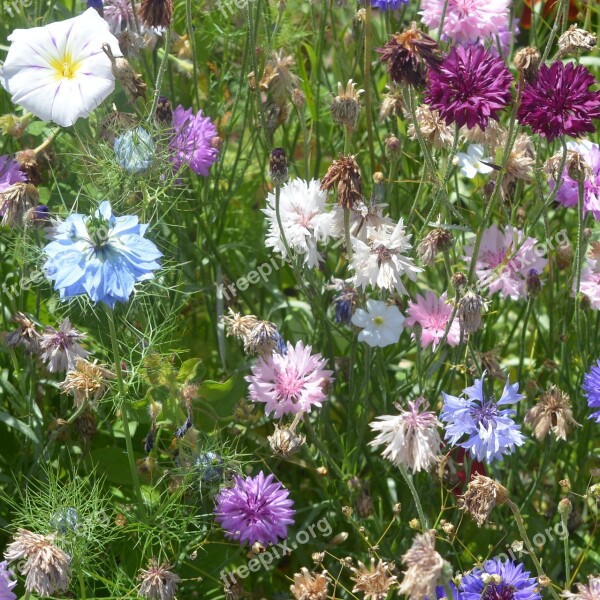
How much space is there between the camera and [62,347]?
3.78 feet

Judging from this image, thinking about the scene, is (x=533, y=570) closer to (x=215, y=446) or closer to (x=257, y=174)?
(x=215, y=446)

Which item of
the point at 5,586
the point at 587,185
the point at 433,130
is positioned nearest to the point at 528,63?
the point at 433,130

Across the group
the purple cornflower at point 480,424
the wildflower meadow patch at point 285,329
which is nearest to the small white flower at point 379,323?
the wildflower meadow patch at point 285,329

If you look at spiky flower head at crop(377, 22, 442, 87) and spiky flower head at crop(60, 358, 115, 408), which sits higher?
spiky flower head at crop(377, 22, 442, 87)

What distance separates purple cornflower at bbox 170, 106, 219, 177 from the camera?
1323mm

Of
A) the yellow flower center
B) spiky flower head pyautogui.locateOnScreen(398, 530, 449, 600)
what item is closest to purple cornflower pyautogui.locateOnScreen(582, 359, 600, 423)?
spiky flower head pyautogui.locateOnScreen(398, 530, 449, 600)

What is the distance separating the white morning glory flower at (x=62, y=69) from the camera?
1182mm

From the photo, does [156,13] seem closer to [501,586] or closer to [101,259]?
[101,259]

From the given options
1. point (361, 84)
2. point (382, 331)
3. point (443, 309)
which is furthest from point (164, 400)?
point (361, 84)

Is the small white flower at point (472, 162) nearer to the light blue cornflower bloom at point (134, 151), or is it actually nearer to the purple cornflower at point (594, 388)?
the purple cornflower at point (594, 388)

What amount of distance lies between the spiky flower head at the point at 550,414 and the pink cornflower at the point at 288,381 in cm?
24

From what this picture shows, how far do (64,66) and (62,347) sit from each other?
0.34 meters

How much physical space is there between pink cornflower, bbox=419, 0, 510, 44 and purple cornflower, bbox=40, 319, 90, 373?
0.66 metres

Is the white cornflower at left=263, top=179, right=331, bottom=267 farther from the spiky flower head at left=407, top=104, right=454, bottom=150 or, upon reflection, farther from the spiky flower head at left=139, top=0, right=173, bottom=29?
the spiky flower head at left=139, top=0, right=173, bottom=29
